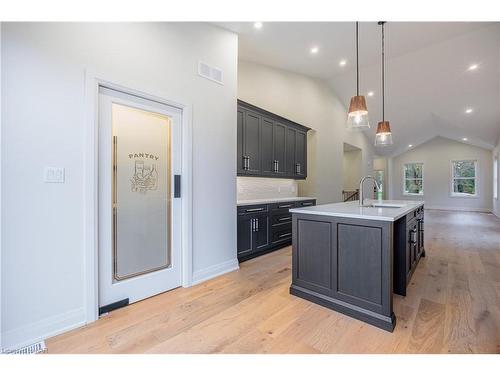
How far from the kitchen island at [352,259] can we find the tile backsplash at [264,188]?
1.83m

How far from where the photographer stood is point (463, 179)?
35.1ft

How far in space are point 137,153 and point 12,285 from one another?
1317mm

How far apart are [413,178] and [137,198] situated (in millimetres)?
13173

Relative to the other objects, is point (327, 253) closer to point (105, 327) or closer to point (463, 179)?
point (105, 327)

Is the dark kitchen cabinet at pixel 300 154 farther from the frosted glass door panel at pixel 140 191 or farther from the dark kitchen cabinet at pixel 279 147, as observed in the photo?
the frosted glass door panel at pixel 140 191

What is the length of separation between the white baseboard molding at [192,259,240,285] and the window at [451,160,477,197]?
39.4 feet

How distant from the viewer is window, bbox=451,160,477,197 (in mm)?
10445

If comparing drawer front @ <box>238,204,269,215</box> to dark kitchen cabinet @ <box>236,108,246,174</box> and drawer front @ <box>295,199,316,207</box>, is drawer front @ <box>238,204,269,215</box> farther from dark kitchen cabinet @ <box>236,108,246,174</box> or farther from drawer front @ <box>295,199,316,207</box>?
drawer front @ <box>295,199,316,207</box>

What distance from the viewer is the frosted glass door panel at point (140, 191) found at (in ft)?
7.28

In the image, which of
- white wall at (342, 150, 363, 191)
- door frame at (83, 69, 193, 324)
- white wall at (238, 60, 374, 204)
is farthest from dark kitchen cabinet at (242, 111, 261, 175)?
white wall at (342, 150, 363, 191)

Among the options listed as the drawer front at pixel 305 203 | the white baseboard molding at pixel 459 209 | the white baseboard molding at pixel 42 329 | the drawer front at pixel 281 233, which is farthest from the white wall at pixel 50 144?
the white baseboard molding at pixel 459 209

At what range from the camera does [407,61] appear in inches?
203

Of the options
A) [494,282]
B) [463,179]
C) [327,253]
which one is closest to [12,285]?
[327,253]

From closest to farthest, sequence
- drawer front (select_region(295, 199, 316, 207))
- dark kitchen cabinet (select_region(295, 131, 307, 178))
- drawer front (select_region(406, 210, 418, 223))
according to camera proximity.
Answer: drawer front (select_region(406, 210, 418, 223)) < drawer front (select_region(295, 199, 316, 207)) < dark kitchen cabinet (select_region(295, 131, 307, 178))
